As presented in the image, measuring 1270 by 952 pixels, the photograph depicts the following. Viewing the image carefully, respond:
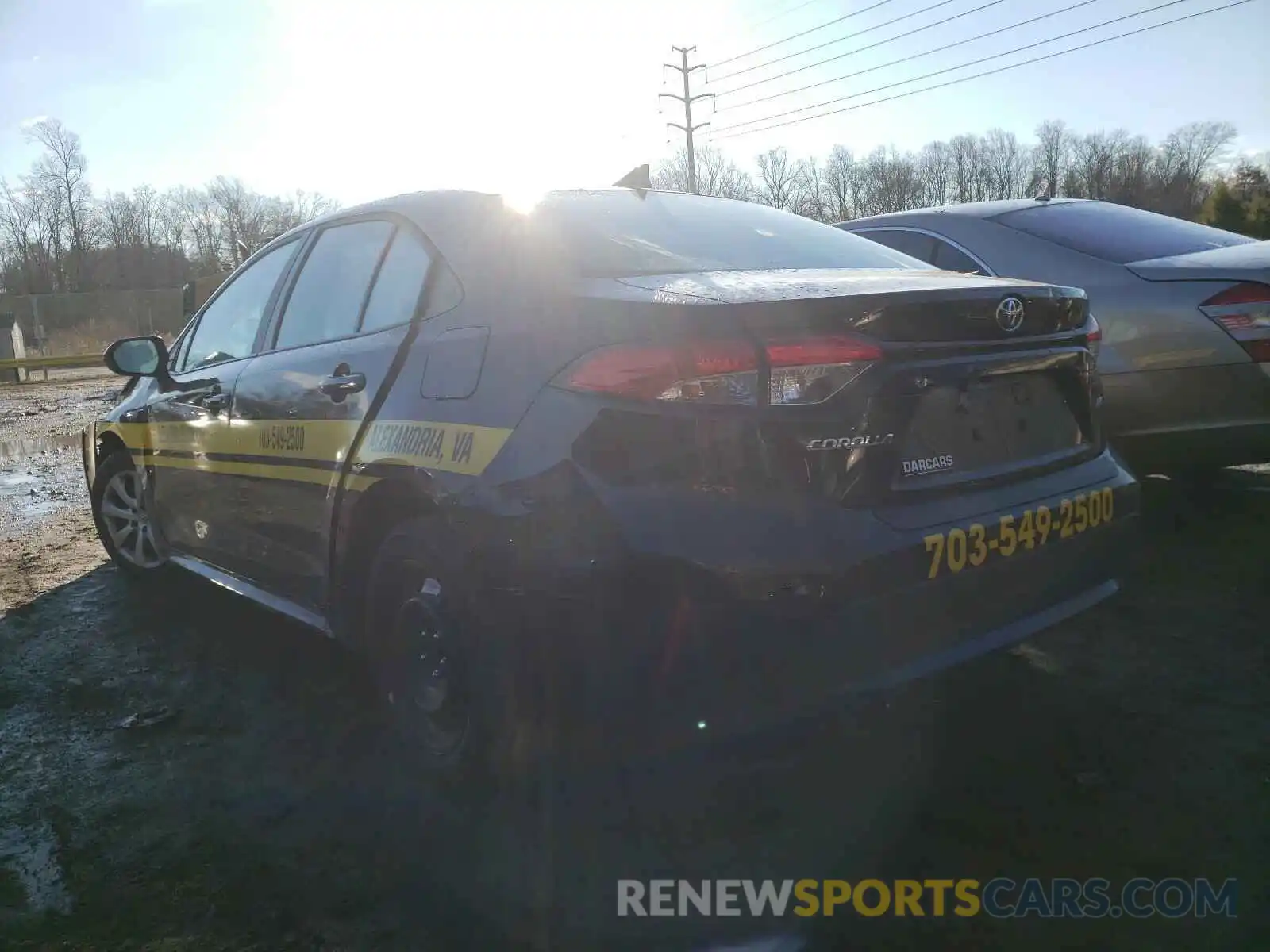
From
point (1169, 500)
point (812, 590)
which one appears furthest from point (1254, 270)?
point (812, 590)

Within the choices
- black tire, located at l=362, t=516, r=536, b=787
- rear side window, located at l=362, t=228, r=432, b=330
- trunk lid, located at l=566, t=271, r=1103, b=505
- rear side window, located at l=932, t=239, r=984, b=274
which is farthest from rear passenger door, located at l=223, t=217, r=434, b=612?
rear side window, located at l=932, t=239, r=984, b=274

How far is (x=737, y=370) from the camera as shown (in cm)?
191

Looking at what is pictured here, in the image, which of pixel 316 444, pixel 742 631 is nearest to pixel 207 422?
pixel 316 444

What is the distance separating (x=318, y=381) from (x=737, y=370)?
62.1 inches

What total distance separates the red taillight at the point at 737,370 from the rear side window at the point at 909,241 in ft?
11.0

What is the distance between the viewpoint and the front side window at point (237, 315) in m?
3.71

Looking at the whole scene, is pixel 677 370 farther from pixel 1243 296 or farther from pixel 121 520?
pixel 121 520

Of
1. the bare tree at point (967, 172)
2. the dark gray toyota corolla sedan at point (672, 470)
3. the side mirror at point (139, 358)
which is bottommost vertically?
the dark gray toyota corolla sedan at point (672, 470)

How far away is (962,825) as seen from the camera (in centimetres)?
226

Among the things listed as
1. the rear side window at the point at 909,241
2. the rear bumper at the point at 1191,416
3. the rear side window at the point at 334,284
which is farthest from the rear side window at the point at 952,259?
the rear side window at the point at 334,284

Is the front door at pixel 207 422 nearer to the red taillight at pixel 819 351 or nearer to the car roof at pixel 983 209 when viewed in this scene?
the red taillight at pixel 819 351

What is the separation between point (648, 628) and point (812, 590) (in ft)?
1.07

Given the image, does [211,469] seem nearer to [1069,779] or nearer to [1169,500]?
[1069,779]

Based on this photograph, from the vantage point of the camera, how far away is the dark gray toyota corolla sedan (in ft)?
6.15
